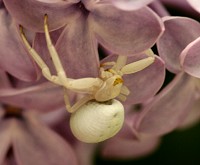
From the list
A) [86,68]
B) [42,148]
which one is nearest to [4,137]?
[42,148]

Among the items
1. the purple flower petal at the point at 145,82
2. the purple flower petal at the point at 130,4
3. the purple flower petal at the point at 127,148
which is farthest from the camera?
the purple flower petal at the point at 127,148

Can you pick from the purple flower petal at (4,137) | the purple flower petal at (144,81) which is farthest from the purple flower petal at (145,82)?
the purple flower petal at (4,137)

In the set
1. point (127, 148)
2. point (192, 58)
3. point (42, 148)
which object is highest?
point (192, 58)

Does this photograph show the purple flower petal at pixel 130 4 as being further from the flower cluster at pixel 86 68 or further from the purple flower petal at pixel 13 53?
the purple flower petal at pixel 13 53

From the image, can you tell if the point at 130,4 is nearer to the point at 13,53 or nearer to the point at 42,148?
the point at 13,53

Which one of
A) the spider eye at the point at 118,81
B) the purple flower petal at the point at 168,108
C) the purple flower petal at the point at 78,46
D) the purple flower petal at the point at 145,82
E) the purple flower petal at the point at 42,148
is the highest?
the purple flower petal at the point at 78,46

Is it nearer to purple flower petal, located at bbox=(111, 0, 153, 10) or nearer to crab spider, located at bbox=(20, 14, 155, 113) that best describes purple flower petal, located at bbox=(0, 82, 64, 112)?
crab spider, located at bbox=(20, 14, 155, 113)

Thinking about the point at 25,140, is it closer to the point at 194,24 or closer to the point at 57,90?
the point at 57,90
